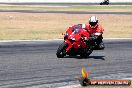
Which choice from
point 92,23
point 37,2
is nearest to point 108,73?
point 92,23

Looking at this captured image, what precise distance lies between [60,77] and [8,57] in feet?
16.2

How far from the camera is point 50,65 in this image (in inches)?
682

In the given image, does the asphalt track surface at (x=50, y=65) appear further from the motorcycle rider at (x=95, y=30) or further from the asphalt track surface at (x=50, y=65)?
the motorcycle rider at (x=95, y=30)

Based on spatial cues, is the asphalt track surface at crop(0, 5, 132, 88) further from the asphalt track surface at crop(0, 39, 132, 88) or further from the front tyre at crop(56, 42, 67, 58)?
the front tyre at crop(56, 42, 67, 58)

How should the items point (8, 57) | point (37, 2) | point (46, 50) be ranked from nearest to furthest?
point (8, 57), point (46, 50), point (37, 2)

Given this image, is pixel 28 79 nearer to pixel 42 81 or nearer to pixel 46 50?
pixel 42 81

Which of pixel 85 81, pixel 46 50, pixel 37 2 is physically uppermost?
pixel 85 81

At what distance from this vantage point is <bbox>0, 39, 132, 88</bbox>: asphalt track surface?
14061 millimetres

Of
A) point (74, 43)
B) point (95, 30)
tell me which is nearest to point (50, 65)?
point (74, 43)

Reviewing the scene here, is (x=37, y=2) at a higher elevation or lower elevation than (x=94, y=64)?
lower

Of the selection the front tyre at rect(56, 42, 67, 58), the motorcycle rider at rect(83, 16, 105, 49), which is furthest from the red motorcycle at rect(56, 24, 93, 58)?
the motorcycle rider at rect(83, 16, 105, 49)

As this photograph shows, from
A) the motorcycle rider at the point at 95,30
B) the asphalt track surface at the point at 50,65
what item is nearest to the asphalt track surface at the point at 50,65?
the asphalt track surface at the point at 50,65

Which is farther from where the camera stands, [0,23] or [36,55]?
[0,23]

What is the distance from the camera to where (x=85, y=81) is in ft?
41.1
